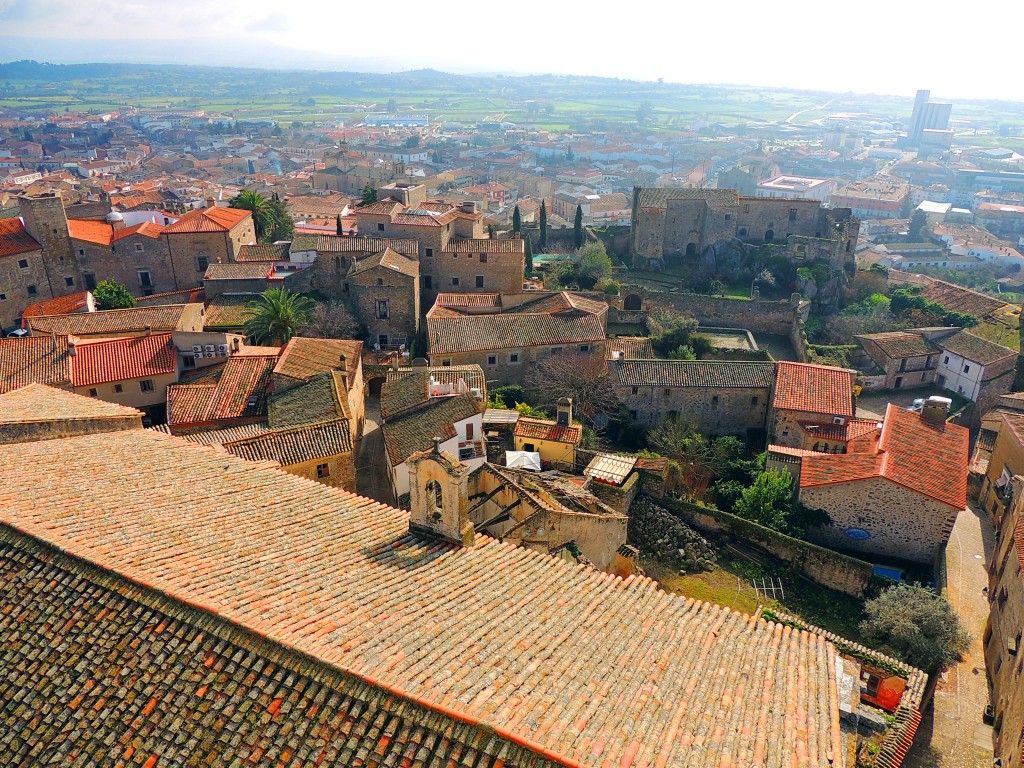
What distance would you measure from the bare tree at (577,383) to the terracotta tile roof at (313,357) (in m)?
9.34

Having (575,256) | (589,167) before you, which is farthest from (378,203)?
(589,167)

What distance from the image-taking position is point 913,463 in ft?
82.8

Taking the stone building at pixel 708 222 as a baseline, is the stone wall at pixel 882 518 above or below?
below

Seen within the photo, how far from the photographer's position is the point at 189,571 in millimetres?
10250

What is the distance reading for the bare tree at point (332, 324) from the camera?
124ft

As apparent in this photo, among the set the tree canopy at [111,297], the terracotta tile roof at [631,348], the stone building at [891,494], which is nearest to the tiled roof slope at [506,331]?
the terracotta tile roof at [631,348]

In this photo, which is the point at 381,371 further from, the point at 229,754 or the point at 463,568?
the point at 229,754

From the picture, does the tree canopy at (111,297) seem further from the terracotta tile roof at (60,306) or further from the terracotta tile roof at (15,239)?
the terracotta tile roof at (15,239)

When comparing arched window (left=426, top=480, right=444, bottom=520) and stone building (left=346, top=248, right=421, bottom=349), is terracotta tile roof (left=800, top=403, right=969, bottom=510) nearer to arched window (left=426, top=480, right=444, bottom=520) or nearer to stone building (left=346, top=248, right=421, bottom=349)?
arched window (left=426, top=480, right=444, bottom=520)

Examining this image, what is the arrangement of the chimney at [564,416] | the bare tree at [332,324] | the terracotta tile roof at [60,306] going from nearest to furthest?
the chimney at [564,416]
the bare tree at [332,324]
the terracotta tile roof at [60,306]

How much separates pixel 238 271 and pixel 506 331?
17606 mm

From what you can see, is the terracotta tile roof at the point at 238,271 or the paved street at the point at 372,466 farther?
the terracotta tile roof at the point at 238,271

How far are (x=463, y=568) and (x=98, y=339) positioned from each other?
28368mm

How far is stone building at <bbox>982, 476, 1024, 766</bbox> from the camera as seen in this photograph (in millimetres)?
16812
